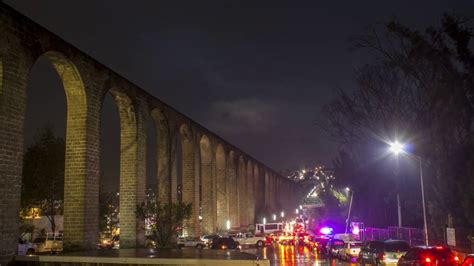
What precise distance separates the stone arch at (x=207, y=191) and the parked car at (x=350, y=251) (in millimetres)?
17985

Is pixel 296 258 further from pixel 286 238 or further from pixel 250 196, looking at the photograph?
pixel 250 196

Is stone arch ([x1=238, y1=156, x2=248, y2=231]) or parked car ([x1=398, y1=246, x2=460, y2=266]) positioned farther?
stone arch ([x1=238, y1=156, x2=248, y2=231])

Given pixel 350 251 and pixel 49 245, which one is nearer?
pixel 350 251

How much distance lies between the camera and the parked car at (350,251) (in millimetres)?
33938

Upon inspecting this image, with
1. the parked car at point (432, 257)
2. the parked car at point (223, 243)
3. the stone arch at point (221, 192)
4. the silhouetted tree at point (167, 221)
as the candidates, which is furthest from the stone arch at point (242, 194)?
the parked car at point (432, 257)

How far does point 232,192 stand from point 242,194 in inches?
214

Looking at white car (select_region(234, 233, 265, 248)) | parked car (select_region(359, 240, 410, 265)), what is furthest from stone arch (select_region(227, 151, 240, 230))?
parked car (select_region(359, 240, 410, 265))

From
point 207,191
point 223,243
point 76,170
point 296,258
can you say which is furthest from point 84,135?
point 207,191

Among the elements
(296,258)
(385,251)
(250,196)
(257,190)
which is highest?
(257,190)

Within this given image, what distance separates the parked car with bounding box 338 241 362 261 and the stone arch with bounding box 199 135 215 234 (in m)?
18.0

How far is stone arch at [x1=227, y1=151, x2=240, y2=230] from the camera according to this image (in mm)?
62059

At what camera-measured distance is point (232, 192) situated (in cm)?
6397

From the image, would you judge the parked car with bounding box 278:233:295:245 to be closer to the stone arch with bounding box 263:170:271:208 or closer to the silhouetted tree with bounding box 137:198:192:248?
the stone arch with bounding box 263:170:271:208

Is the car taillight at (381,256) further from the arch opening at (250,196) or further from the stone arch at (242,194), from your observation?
the arch opening at (250,196)
